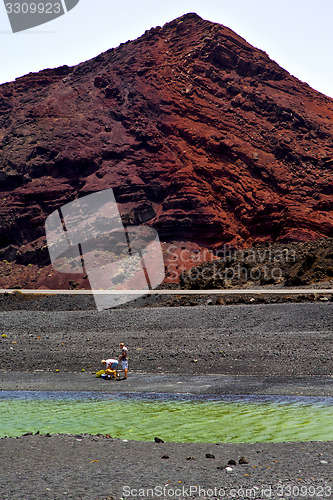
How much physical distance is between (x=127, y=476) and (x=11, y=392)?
7624mm

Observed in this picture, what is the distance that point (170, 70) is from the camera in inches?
2219

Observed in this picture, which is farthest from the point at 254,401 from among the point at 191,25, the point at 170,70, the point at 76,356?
the point at 191,25

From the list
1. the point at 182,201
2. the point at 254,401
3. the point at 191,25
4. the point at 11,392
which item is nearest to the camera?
the point at 254,401

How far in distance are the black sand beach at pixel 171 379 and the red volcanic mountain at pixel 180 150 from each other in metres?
20.8

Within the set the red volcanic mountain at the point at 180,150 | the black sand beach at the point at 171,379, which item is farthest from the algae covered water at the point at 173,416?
the red volcanic mountain at the point at 180,150

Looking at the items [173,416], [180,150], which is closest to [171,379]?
[173,416]

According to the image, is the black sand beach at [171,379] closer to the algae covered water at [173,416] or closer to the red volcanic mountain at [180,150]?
the algae covered water at [173,416]

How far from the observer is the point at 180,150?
4962 cm

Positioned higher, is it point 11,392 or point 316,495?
point 316,495

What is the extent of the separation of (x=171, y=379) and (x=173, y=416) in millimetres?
4006

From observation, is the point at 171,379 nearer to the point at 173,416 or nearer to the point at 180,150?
the point at 173,416

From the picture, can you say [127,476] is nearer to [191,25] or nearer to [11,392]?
[11,392]

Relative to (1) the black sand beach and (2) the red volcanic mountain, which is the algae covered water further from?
(2) the red volcanic mountain

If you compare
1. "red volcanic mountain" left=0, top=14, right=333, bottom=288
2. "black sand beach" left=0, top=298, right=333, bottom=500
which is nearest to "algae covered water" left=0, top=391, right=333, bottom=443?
"black sand beach" left=0, top=298, right=333, bottom=500
